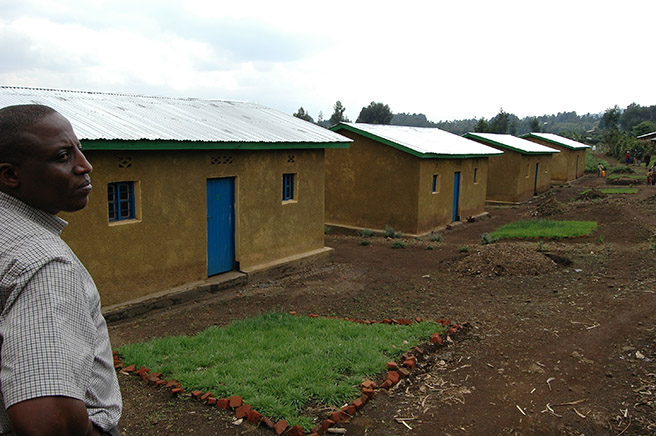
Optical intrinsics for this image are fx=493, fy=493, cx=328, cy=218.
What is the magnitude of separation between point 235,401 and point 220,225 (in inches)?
229

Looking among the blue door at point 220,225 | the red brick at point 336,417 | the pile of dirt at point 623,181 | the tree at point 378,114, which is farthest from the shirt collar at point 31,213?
the tree at point 378,114

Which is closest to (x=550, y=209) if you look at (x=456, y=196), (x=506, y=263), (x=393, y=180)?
(x=456, y=196)

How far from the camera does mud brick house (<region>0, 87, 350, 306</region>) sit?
7.89m

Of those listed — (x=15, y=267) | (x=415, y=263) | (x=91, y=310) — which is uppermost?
(x=15, y=267)

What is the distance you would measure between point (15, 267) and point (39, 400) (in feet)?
1.25

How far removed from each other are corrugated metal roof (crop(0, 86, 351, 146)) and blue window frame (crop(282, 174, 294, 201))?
96 cm

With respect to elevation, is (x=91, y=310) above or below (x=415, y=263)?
above

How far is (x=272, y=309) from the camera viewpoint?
848 centimetres

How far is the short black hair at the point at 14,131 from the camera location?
154 cm

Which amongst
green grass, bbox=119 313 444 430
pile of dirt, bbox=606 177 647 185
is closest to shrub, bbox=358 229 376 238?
green grass, bbox=119 313 444 430

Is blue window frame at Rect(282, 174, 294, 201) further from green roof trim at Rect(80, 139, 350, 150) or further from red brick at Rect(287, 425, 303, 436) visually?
red brick at Rect(287, 425, 303, 436)

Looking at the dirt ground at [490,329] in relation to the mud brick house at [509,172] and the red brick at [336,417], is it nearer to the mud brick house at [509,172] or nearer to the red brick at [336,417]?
the red brick at [336,417]

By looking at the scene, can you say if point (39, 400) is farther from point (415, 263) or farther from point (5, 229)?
point (415, 263)

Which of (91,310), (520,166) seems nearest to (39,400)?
(91,310)
